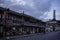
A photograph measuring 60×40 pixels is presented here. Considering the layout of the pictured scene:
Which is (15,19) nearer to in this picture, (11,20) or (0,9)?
(11,20)

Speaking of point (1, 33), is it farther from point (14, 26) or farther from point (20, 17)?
point (20, 17)

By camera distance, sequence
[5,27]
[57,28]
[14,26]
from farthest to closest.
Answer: [57,28] → [14,26] → [5,27]

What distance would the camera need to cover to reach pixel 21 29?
55812mm

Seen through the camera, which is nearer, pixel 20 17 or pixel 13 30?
pixel 13 30

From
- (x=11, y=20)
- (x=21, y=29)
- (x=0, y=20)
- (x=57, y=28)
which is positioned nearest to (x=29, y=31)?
(x=21, y=29)

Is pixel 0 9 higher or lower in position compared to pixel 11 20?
higher

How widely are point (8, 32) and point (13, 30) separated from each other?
105 inches

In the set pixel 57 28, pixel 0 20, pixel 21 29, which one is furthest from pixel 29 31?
pixel 57 28

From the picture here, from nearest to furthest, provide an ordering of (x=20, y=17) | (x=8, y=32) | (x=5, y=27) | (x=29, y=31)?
(x=5, y=27) → (x=8, y=32) → (x=20, y=17) → (x=29, y=31)

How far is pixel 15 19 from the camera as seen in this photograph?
52.1 m

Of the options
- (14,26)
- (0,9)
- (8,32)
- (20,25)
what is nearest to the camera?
(0,9)

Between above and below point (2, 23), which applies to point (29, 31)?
below

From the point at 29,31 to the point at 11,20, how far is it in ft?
63.2

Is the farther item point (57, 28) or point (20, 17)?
point (57, 28)
